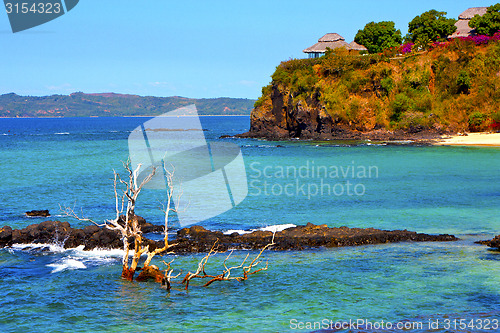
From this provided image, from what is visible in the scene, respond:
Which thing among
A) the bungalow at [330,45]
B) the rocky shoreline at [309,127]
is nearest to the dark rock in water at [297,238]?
the rocky shoreline at [309,127]

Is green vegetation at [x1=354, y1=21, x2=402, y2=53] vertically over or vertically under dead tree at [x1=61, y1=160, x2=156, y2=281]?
over

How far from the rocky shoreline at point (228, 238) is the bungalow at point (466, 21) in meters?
76.4

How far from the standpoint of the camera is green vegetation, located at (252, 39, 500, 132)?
77312 millimetres

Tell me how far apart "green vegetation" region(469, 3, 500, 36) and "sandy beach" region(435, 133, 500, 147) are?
2087 cm

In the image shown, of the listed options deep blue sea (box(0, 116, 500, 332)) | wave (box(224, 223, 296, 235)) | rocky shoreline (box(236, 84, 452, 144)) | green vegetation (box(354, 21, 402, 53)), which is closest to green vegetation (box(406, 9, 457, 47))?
green vegetation (box(354, 21, 402, 53))

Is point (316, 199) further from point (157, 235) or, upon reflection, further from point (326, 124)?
point (326, 124)

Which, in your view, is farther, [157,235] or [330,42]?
[330,42]

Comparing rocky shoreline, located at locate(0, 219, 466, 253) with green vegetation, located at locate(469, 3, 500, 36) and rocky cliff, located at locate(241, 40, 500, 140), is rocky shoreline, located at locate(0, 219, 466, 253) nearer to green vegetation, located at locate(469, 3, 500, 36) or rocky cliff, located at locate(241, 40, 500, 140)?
rocky cliff, located at locate(241, 40, 500, 140)

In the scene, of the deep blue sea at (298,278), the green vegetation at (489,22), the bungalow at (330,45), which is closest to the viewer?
the deep blue sea at (298,278)

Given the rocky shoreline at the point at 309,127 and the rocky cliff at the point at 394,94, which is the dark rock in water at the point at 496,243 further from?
the rocky cliff at the point at 394,94

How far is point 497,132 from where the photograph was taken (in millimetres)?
73000

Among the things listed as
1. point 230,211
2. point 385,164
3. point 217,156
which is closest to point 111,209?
point 230,211

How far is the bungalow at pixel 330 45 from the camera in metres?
96.9

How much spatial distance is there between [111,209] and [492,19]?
251 feet
